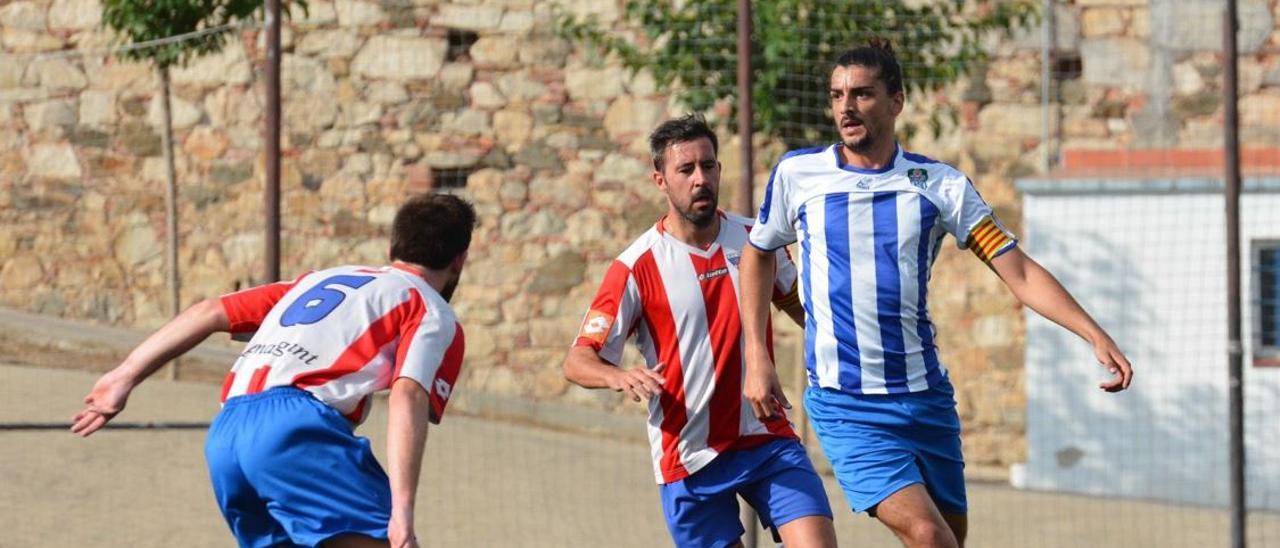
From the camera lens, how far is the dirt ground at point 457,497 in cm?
875

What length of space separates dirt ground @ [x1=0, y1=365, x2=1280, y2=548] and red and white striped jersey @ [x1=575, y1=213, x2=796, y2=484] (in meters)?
3.23

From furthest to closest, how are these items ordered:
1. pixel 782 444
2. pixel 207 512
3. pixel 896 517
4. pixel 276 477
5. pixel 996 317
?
1. pixel 996 317
2. pixel 207 512
3. pixel 782 444
4. pixel 896 517
5. pixel 276 477

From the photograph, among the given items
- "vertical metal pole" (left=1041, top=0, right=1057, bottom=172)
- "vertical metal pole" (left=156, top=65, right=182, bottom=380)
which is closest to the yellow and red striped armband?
"vertical metal pole" (left=156, top=65, right=182, bottom=380)

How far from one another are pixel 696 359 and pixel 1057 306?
3.48ft

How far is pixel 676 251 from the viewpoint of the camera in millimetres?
5715

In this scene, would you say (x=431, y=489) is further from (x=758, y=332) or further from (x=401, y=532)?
(x=401, y=532)

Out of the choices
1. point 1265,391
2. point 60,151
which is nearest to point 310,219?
point 60,151

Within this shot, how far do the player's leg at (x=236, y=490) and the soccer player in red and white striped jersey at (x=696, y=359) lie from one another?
46.4 inches

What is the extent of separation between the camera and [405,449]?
4.34 metres

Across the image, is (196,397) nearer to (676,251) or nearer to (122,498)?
(122,498)

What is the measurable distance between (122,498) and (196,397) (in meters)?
1.57

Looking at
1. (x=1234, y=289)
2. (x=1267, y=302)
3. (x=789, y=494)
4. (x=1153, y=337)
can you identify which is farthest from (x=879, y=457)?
(x=1267, y=302)

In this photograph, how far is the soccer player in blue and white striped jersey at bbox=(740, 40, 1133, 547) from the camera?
5238mm

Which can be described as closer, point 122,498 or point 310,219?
point 122,498
